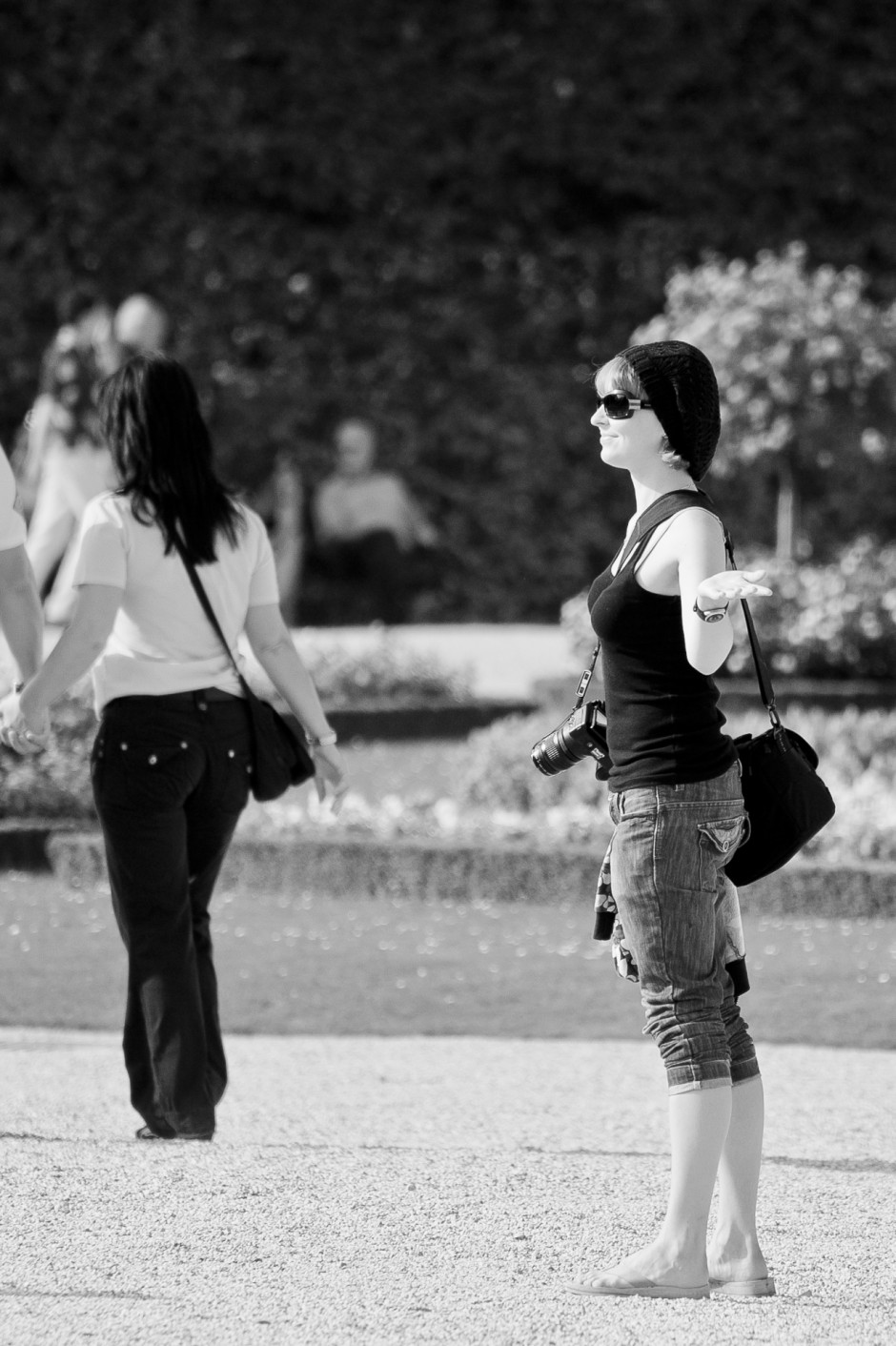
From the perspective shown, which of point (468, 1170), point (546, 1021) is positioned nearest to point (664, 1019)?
point (468, 1170)

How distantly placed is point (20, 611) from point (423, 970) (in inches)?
87.6

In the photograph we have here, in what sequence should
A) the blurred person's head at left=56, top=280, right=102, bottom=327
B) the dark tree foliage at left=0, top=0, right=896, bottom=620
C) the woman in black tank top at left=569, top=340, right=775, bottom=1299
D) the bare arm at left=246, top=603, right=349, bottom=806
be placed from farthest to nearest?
the dark tree foliage at left=0, top=0, right=896, bottom=620, the blurred person's head at left=56, top=280, right=102, bottom=327, the bare arm at left=246, top=603, right=349, bottom=806, the woman in black tank top at left=569, top=340, right=775, bottom=1299

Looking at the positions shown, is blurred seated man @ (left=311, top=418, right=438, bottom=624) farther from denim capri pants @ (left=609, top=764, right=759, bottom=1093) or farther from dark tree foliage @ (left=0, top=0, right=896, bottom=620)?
denim capri pants @ (left=609, top=764, right=759, bottom=1093)

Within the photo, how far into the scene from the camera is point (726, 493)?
1474 centimetres

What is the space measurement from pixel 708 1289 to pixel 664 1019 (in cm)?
38

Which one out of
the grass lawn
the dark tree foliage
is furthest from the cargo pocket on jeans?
the dark tree foliage

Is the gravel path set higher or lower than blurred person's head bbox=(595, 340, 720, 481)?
lower

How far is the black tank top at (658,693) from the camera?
2803 mm

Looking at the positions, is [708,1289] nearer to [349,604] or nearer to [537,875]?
[537,875]

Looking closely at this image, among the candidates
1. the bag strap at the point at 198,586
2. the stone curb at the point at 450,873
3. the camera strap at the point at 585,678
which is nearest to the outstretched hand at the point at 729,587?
the camera strap at the point at 585,678

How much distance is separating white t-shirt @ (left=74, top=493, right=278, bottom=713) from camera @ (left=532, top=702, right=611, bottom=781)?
95 cm

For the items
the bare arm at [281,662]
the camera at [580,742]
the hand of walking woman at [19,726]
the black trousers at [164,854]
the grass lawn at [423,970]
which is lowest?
the grass lawn at [423,970]

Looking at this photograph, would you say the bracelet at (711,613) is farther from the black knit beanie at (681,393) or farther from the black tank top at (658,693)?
the black knit beanie at (681,393)

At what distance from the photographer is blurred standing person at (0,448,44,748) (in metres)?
3.73
